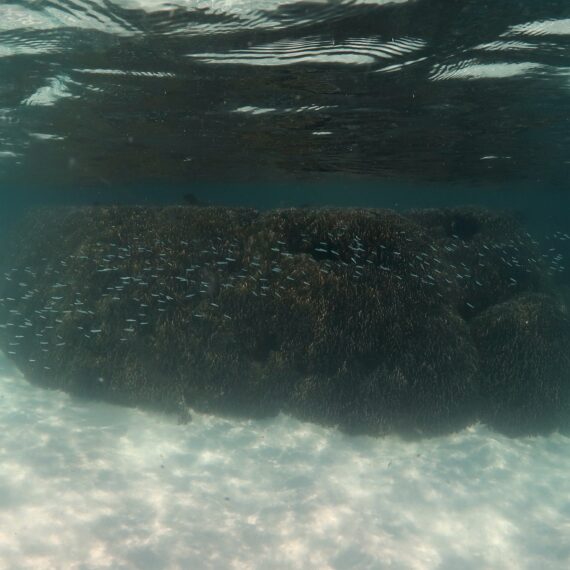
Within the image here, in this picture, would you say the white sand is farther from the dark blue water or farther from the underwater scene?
the dark blue water

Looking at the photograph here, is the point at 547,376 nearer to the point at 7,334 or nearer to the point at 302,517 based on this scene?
the point at 302,517

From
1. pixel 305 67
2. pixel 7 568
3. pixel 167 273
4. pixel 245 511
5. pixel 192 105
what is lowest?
pixel 245 511

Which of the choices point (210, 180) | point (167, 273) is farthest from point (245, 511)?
point (210, 180)

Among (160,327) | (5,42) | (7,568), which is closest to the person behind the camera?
(7,568)

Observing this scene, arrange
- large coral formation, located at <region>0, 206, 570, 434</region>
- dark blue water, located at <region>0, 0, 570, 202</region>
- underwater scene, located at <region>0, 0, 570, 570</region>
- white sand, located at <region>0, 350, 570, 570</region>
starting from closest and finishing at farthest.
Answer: white sand, located at <region>0, 350, 570, 570</region> < underwater scene, located at <region>0, 0, 570, 570</region> < dark blue water, located at <region>0, 0, 570, 202</region> < large coral formation, located at <region>0, 206, 570, 434</region>

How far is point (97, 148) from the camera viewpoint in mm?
22125

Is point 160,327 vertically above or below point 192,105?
below

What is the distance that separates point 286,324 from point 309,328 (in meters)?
0.69

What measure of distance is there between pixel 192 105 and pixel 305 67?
4876 millimetres

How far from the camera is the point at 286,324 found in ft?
42.3

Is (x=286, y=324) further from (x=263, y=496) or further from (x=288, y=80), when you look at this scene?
(x=288, y=80)

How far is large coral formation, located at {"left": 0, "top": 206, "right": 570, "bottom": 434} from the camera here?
12578 millimetres

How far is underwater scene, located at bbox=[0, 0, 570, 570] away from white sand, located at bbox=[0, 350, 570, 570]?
62mm

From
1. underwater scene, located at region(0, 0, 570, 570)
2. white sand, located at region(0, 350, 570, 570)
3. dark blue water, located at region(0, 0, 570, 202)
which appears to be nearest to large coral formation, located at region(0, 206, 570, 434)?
underwater scene, located at region(0, 0, 570, 570)
